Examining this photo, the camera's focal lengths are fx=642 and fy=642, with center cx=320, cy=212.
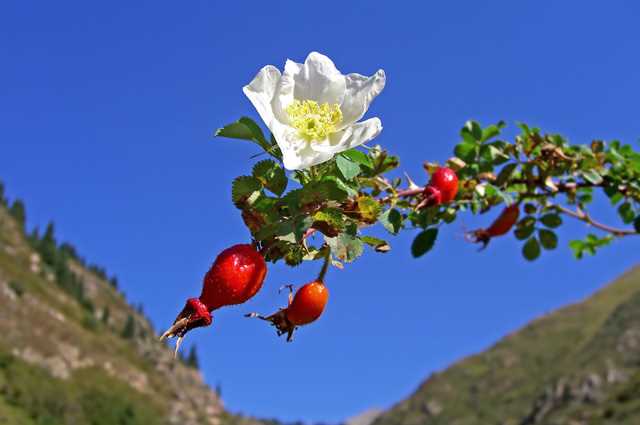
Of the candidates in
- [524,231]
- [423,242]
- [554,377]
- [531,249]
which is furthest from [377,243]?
[554,377]

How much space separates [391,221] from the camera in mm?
1653

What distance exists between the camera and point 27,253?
10912cm

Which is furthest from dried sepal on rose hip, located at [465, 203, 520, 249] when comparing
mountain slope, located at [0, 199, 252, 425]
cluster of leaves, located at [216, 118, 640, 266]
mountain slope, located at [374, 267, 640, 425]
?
mountain slope, located at [0, 199, 252, 425]

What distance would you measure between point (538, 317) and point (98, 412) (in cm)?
6562

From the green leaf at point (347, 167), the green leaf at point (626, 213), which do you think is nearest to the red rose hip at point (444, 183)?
the green leaf at point (347, 167)

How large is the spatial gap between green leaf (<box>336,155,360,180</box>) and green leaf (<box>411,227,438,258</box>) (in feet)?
4.16

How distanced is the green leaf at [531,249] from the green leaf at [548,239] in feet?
0.11

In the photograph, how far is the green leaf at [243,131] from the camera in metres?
1.28

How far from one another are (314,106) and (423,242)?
122cm

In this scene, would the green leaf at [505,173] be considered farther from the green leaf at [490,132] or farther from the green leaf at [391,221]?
the green leaf at [391,221]

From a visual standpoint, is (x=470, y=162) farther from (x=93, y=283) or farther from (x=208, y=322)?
(x=93, y=283)

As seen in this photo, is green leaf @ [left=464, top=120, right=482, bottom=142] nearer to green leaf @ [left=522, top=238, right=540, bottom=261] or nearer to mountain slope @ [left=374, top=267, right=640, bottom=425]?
green leaf @ [left=522, top=238, right=540, bottom=261]

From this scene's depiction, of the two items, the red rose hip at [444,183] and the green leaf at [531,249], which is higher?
the green leaf at [531,249]

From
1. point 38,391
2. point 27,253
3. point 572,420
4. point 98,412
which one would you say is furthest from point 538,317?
point 27,253
